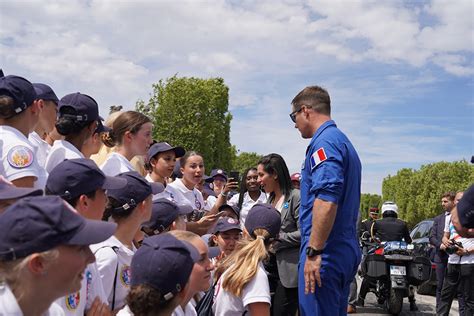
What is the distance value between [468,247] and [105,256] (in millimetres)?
6109

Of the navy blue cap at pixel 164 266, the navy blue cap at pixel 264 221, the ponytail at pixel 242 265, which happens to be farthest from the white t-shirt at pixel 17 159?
the navy blue cap at pixel 264 221

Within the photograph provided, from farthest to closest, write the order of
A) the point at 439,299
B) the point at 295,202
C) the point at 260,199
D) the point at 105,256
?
1. the point at 439,299
2. the point at 260,199
3. the point at 295,202
4. the point at 105,256

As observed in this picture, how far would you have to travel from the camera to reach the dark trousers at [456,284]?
24.3 ft

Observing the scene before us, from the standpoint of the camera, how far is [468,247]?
7.57 meters

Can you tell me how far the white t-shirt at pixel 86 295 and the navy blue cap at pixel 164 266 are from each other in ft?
1.13

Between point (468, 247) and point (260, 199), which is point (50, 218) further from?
point (468, 247)

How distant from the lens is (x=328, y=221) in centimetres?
387

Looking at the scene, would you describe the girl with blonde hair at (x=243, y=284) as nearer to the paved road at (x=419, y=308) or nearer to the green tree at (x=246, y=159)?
the paved road at (x=419, y=308)


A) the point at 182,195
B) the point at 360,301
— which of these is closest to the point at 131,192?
the point at 182,195

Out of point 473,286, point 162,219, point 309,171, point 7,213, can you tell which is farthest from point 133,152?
point 473,286

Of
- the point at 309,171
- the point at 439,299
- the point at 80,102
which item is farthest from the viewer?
the point at 439,299

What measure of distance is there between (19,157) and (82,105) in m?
0.78

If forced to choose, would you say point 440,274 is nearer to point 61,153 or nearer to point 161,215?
point 161,215

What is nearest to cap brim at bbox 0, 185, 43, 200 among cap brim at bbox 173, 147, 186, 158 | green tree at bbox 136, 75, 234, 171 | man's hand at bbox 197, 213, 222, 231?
man's hand at bbox 197, 213, 222, 231
